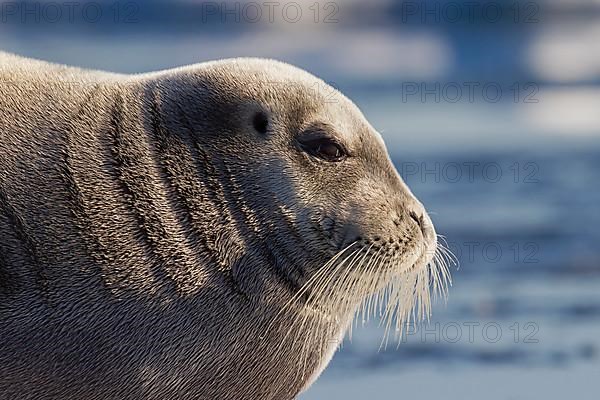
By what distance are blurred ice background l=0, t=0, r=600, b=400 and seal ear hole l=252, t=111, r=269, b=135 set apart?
6.91ft

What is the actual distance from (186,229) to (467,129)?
9614 millimetres

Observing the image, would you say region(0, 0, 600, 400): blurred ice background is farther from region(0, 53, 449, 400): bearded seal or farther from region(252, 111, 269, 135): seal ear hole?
region(252, 111, 269, 135): seal ear hole

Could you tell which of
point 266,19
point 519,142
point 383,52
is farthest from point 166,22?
point 519,142

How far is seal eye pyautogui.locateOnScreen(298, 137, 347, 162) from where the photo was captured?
552 cm

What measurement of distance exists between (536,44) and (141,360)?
1910cm

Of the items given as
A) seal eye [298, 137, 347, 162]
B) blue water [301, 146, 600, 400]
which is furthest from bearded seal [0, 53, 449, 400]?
blue water [301, 146, 600, 400]

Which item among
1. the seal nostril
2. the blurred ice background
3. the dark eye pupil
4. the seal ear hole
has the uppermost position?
the seal ear hole

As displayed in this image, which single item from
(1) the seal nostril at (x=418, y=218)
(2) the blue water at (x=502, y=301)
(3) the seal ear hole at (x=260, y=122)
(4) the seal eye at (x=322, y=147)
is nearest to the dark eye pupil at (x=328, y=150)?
(4) the seal eye at (x=322, y=147)

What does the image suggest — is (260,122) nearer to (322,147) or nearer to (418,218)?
(322,147)

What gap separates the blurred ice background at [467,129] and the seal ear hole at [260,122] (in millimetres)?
2107

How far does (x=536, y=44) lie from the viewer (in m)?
23.8

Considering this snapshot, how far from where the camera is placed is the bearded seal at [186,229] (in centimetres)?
527

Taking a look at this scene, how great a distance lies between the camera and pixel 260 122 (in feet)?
18.1

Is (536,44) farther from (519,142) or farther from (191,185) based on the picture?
(191,185)
